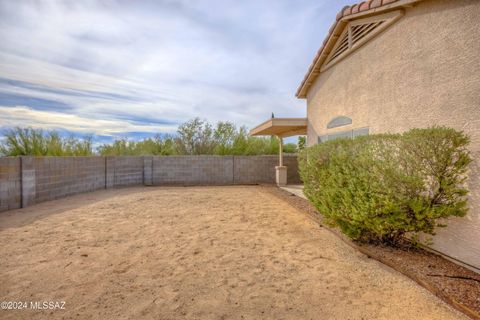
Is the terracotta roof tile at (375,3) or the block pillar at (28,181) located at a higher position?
the terracotta roof tile at (375,3)

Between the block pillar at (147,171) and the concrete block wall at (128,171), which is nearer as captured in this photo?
the concrete block wall at (128,171)

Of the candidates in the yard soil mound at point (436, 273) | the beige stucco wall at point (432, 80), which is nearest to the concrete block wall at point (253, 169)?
the beige stucco wall at point (432, 80)

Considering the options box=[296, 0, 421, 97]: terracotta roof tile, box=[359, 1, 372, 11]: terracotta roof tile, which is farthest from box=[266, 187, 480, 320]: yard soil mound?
box=[359, 1, 372, 11]: terracotta roof tile

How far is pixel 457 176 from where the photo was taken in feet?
13.4

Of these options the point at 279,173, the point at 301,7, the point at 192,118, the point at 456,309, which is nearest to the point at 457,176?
the point at 456,309

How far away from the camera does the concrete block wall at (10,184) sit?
793 centimetres

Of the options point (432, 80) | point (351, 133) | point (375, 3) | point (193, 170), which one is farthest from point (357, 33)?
point (193, 170)

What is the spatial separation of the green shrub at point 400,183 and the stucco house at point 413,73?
12.1 inches

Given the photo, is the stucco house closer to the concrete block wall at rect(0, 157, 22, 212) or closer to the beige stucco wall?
the beige stucco wall

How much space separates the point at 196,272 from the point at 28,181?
27.1ft

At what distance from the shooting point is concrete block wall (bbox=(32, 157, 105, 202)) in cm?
951

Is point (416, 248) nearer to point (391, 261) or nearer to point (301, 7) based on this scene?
point (391, 261)

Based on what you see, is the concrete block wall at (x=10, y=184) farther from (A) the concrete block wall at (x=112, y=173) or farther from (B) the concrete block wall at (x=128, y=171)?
(B) the concrete block wall at (x=128, y=171)

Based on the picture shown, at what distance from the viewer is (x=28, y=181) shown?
→ 349 inches
